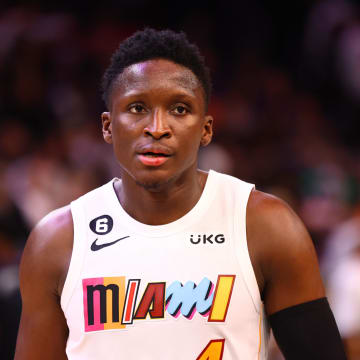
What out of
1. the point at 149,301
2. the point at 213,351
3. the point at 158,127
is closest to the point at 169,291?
the point at 149,301

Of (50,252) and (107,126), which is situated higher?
(107,126)

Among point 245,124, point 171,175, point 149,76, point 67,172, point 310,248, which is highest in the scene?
point 245,124

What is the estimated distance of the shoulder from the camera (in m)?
2.61

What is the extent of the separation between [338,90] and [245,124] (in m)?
1.02

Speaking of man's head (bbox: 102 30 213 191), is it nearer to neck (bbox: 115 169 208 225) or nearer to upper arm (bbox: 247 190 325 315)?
neck (bbox: 115 169 208 225)

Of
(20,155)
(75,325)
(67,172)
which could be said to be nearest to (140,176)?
(75,325)

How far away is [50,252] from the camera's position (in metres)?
2.62

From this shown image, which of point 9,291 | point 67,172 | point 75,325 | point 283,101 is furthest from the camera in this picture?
point 283,101

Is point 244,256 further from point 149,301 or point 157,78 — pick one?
point 157,78

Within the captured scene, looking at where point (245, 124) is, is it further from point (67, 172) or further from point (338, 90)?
point (67, 172)

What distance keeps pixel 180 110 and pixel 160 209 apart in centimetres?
37

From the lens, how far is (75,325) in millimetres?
2578

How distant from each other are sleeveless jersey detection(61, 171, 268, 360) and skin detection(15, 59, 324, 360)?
51 mm

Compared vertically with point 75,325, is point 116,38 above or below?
above
